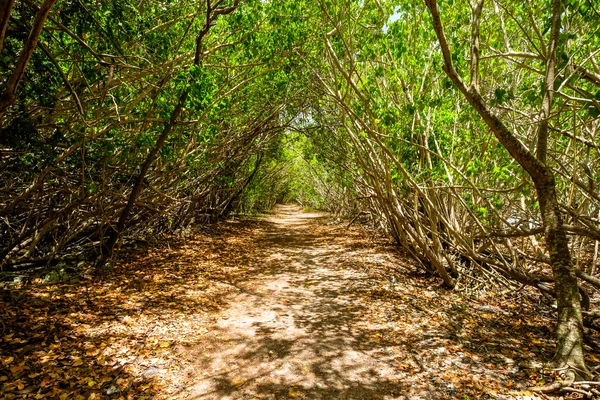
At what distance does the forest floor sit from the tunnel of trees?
2.89 feet

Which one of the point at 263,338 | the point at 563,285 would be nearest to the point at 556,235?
the point at 563,285

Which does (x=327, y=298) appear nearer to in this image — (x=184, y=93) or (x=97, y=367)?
(x=97, y=367)

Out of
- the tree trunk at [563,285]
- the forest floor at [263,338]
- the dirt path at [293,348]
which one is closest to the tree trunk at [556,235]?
the tree trunk at [563,285]

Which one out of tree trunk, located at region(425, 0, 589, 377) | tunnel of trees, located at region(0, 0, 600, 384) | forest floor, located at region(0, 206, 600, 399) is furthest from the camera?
tunnel of trees, located at region(0, 0, 600, 384)

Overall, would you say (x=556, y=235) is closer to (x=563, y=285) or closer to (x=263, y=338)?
(x=563, y=285)

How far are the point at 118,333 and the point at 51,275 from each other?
2942mm

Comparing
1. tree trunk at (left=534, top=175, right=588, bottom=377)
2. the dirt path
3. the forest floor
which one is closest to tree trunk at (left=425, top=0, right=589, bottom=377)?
tree trunk at (left=534, top=175, right=588, bottom=377)

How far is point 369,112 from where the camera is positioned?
7191mm

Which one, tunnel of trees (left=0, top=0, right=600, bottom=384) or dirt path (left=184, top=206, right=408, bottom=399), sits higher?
tunnel of trees (left=0, top=0, right=600, bottom=384)

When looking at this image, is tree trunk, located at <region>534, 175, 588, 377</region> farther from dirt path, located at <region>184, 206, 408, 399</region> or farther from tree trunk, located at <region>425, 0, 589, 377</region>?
dirt path, located at <region>184, 206, 408, 399</region>

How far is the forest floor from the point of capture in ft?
13.0

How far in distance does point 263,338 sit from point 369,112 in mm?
5138

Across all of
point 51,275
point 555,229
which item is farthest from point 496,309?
point 51,275

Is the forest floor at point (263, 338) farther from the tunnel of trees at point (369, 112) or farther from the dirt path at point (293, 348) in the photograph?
the tunnel of trees at point (369, 112)
